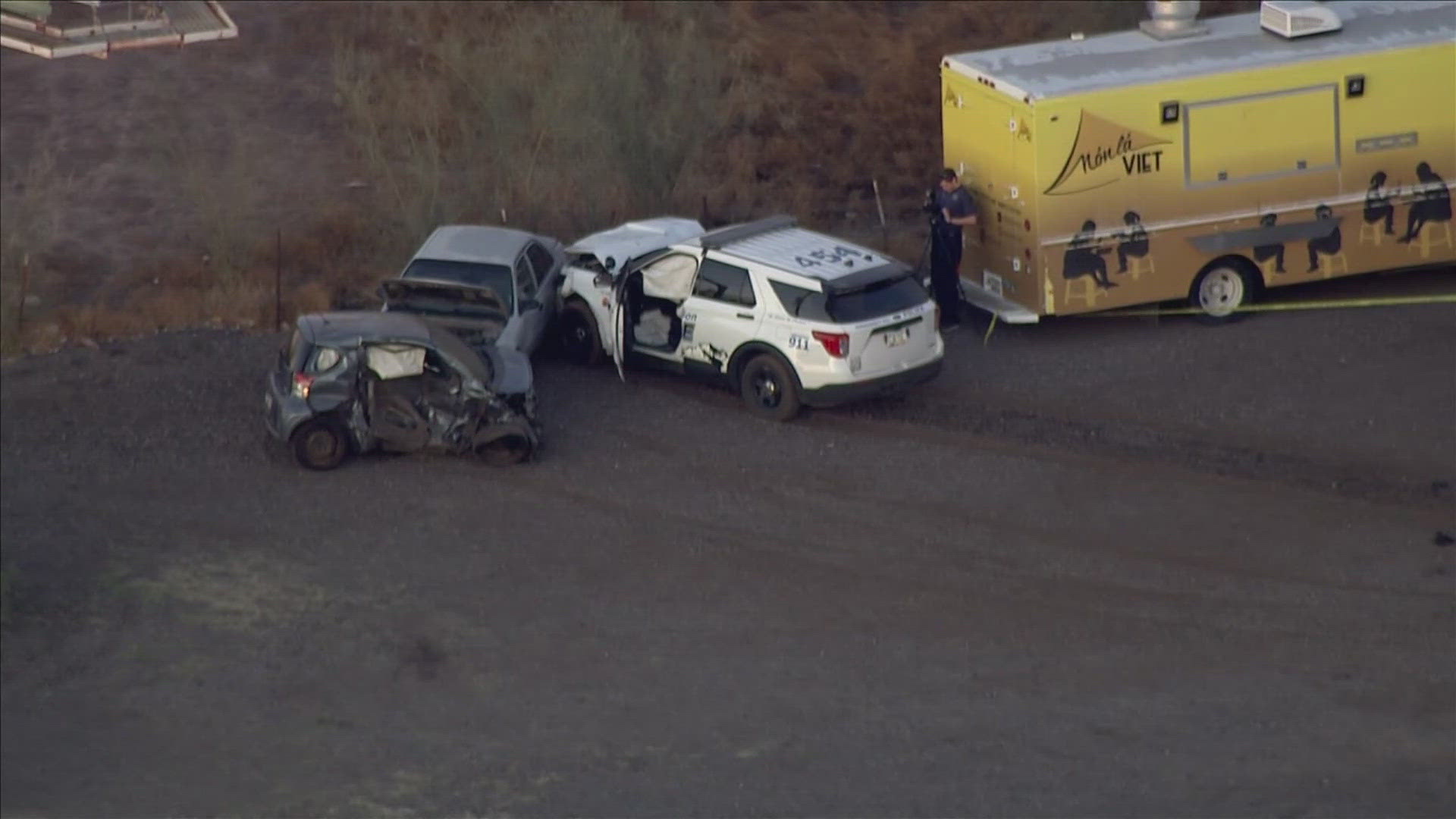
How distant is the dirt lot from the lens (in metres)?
12.8

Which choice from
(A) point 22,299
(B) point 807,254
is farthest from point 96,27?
(A) point 22,299

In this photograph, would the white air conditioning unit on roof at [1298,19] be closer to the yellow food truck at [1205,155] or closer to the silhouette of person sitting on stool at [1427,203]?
the yellow food truck at [1205,155]

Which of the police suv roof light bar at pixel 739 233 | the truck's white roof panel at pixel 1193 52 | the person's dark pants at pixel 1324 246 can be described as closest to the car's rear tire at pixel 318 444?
the police suv roof light bar at pixel 739 233

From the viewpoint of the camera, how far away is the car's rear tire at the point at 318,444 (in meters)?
17.3

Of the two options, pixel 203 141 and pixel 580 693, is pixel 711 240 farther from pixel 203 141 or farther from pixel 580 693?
pixel 203 141

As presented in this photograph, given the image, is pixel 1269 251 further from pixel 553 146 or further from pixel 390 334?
pixel 553 146

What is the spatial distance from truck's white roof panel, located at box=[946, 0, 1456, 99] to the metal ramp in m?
8.37

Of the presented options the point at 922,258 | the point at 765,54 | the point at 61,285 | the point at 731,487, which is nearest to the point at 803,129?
the point at 765,54

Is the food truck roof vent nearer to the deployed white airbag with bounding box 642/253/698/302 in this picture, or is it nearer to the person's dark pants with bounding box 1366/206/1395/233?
the person's dark pants with bounding box 1366/206/1395/233

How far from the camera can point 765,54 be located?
32.7 metres

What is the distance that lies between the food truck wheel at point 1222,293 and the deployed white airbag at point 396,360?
8247mm

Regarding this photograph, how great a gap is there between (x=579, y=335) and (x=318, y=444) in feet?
11.7

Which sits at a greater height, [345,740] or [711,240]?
[711,240]

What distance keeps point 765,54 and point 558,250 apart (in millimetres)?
12536
